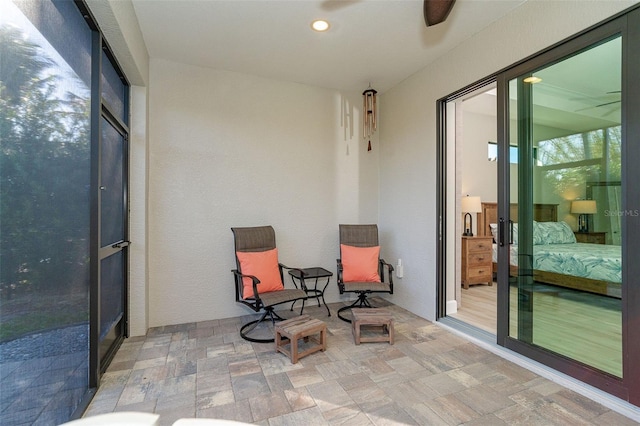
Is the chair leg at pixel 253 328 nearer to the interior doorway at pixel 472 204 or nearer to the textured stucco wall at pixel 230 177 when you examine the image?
the textured stucco wall at pixel 230 177

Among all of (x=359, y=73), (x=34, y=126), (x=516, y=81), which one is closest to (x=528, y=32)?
(x=516, y=81)

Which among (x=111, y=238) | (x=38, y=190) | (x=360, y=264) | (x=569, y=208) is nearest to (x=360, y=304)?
(x=360, y=264)

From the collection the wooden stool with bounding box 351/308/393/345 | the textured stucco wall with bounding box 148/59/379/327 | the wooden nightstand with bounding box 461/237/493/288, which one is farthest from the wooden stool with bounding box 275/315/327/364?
the wooden nightstand with bounding box 461/237/493/288

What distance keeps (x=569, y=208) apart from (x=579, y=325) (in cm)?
88

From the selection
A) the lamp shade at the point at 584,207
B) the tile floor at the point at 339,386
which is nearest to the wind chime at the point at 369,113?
the lamp shade at the point at 584,207

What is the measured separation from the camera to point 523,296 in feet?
8.52

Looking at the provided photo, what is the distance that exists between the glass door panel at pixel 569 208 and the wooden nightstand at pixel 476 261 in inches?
90.3

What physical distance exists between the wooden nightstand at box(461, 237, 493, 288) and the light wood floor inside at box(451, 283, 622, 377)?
2.29m

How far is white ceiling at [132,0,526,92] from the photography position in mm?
2510

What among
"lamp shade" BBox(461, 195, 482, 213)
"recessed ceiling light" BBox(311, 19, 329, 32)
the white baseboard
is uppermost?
"recessed ceiling light" BBox(311, 19, 329, 32)

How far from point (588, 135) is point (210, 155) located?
3498 millimetres

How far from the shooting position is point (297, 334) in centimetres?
252

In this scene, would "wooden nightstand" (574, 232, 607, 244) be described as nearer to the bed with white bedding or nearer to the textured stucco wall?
the bed with white bedding

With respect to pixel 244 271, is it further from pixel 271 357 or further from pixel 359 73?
pixel 359 73
